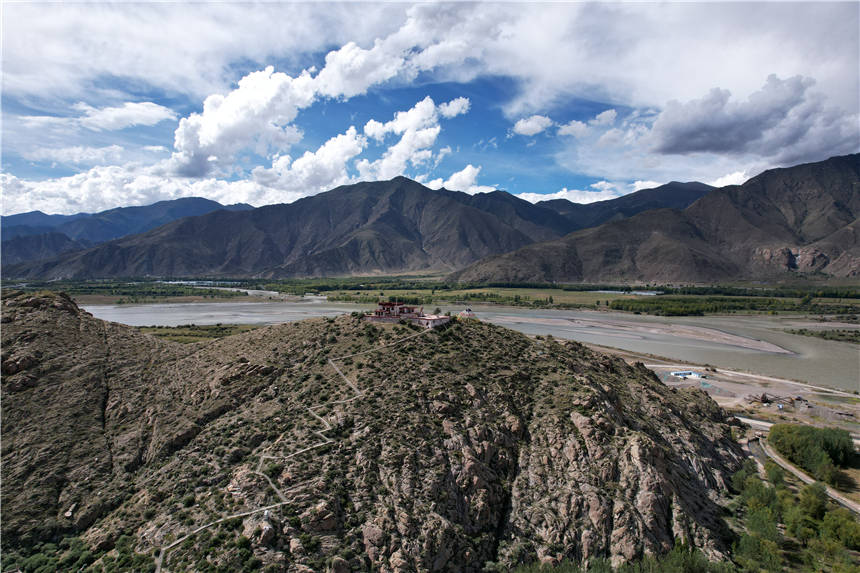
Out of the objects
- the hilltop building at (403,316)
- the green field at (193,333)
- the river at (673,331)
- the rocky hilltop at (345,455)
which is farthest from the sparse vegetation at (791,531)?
the green field at (193,333)

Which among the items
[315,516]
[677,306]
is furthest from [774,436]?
[677,306]

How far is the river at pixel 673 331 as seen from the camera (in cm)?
9256

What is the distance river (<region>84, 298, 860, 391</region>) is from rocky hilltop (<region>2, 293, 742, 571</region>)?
211 ft

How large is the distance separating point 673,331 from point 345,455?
417 ft

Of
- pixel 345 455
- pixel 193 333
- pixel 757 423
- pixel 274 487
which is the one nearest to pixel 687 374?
pixel 757 423

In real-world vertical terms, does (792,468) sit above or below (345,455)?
below

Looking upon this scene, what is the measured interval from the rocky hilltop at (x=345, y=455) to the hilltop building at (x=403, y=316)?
3.34 metres

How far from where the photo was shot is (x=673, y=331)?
128m

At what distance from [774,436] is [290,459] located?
56276mm

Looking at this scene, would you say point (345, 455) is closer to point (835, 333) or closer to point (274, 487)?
point (274, 487)

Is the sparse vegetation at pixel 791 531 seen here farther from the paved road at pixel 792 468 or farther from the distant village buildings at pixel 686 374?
the distant village buildings at pixel 686 374

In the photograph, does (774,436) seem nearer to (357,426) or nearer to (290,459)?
(357,426)

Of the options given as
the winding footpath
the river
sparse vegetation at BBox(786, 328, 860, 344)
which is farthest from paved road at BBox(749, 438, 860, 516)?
sparse vegetation at BBox(786, 328, 860, 344)

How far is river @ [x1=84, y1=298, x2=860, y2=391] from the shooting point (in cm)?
9256
